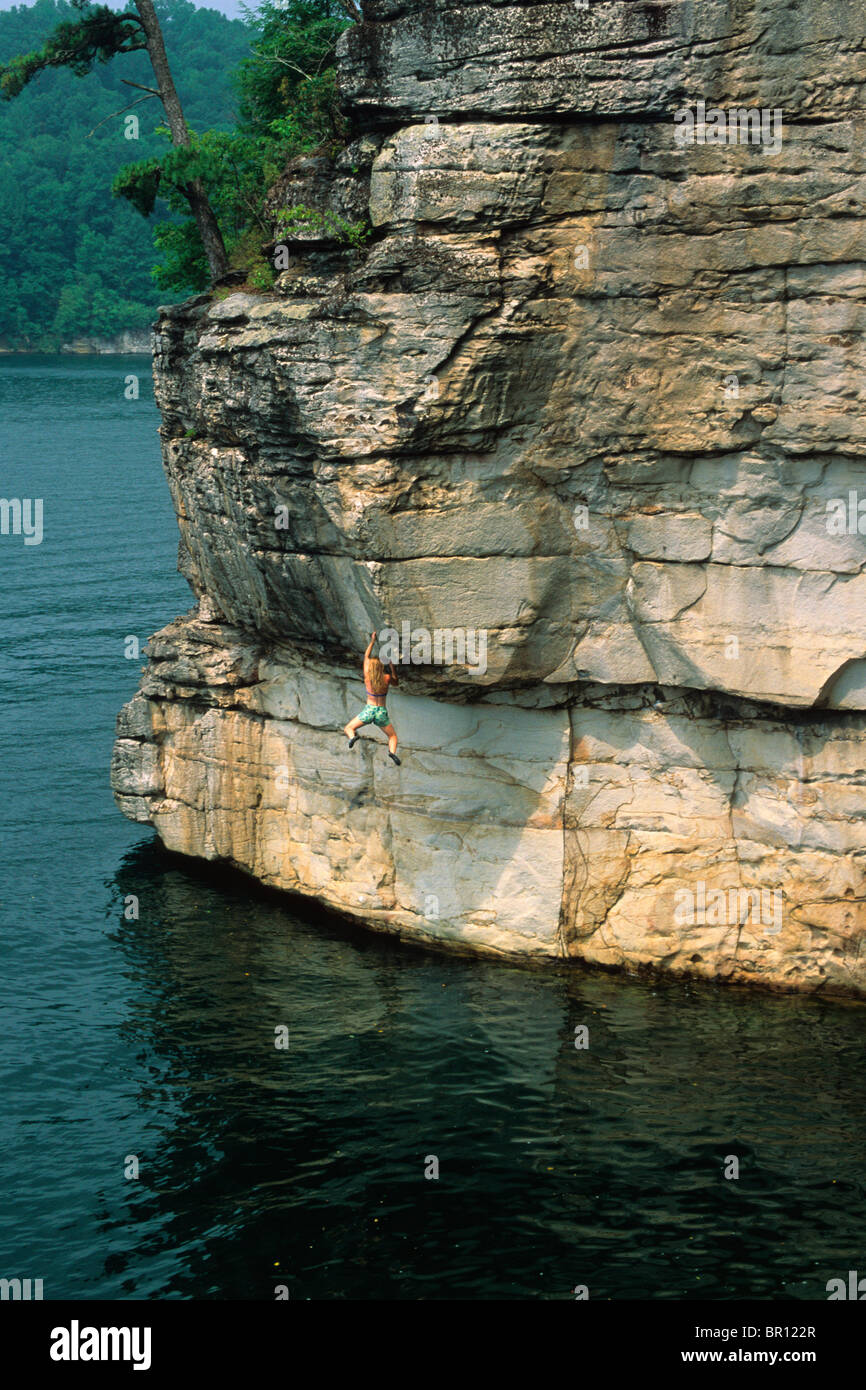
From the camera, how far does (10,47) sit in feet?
550

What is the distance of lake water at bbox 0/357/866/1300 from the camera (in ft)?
58.1

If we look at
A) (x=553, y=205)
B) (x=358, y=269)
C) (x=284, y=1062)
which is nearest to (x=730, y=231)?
(x=553, y=205)

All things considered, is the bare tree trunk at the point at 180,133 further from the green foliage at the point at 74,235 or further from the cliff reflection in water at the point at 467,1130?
the green foliage at the point at 74,235

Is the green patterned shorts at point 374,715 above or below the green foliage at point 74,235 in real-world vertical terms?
below

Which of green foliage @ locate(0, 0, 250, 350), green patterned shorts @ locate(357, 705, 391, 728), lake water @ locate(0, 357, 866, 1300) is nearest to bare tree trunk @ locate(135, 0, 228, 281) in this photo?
green patterned shorts @ locate(357, 705, 391, 728)

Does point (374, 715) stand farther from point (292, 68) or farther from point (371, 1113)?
point (292, 68)

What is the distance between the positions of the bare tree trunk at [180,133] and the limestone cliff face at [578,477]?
362cm

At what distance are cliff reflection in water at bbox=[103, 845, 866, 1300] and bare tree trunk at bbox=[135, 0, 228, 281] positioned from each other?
47.0 ft

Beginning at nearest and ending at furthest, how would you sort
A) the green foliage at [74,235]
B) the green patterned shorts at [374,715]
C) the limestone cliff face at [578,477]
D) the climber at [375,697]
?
the limestone cliff face at [578,477] → the climber at [375,697] → the green patterned shorts at [374,715] → the green foliage at [74,235]

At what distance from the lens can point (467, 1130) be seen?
802 inches

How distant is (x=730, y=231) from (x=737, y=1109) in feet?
41.3

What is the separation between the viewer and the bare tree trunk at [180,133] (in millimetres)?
28625

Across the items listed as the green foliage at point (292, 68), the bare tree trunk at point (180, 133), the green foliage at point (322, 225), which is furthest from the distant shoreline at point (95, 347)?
the green foliage at point (322, 225)

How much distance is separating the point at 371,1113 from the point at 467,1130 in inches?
58.7
